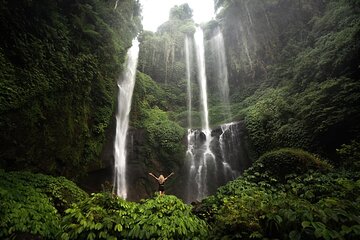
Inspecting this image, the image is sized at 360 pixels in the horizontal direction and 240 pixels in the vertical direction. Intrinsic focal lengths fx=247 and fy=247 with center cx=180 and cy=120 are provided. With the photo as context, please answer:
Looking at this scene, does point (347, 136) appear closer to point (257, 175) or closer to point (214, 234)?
point (257, 175)

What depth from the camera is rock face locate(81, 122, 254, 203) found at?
12.8m

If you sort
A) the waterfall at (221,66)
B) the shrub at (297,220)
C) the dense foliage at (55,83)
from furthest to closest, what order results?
the waterfall at (221,66), the dense foliage at (55,83), the shrub at (297,220)

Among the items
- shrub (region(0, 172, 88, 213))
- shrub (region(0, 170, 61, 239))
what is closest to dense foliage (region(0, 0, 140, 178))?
shrub (region(0, 172, 88, 213))

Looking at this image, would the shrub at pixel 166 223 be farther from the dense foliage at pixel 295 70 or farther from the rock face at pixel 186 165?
the dense foliage at pixel 295 70

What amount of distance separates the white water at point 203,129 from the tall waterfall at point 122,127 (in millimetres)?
4189

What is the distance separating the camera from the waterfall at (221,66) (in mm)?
24486

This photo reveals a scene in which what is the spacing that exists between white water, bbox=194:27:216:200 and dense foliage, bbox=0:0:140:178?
6.00 meters

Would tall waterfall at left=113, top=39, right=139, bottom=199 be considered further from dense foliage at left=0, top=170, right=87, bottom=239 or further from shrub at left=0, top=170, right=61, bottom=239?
shrub at left=0, top=170, right=61, bottom=239

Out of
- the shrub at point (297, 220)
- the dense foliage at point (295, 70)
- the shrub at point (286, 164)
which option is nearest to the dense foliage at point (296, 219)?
the shrub at point (297, 220)

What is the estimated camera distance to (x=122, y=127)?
14477mm

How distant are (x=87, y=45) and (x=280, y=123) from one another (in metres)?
10.7

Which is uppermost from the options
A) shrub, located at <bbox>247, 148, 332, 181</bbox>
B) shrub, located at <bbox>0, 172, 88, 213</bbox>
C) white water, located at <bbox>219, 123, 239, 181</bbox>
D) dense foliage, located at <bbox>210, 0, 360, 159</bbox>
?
dense foliage, located at <bbox>210, 0, 360, 159</bbox>

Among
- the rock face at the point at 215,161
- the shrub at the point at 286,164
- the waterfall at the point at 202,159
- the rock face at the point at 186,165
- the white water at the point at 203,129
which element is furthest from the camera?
the white water at the point at 203,129

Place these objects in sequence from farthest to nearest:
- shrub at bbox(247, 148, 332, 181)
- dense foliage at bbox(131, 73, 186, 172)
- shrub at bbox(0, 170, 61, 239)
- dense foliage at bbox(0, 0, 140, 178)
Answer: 1. dense foliage at bbox(131, 73, 186, 172)
2. shrub at bbox(247, 148, 332, 181)
3. dense foliage at bbox(0, 0, 140, 178)
4. shrub at bbox(0, 170, 61, 239)
